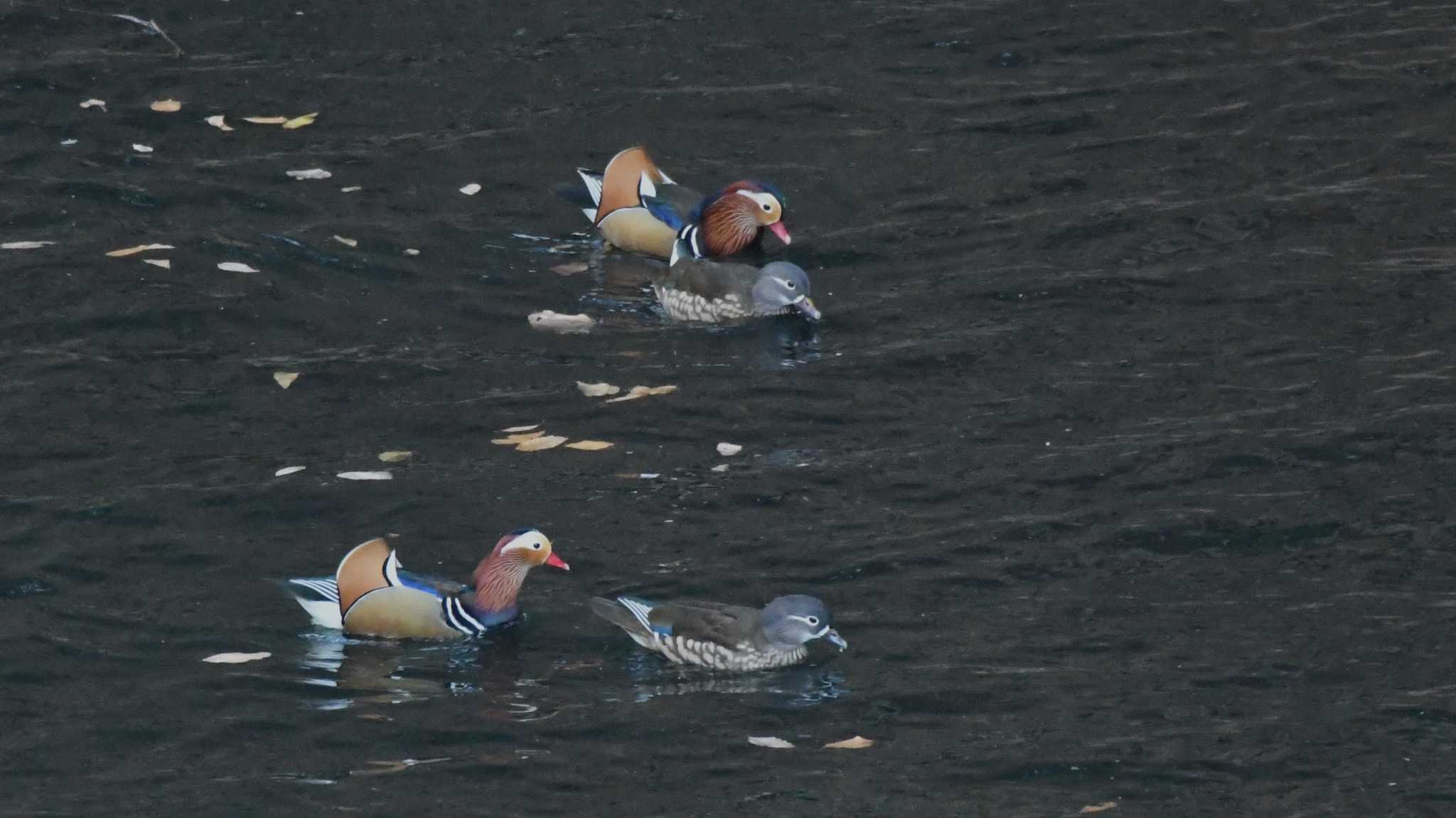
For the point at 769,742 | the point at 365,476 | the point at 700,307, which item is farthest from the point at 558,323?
the point at 769,742

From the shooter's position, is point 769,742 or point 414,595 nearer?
point 769,742

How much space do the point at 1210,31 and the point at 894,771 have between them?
35.8 ft

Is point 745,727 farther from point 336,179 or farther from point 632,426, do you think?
point 336,179

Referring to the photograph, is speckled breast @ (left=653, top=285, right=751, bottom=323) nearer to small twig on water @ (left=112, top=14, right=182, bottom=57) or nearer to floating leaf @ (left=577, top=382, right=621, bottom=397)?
floating leaf @ (left=577, top=382, right=621, bottom=397)

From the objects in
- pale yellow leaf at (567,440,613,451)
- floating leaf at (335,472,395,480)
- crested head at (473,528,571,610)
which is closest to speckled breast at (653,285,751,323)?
pale yellow leaf at (567,440,613,451)

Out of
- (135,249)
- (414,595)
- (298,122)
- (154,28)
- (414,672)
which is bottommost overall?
(414,672)

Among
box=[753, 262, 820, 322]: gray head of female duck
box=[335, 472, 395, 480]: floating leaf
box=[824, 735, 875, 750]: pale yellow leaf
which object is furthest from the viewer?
box=[753, 262, 820, 322]: gray head of female duck

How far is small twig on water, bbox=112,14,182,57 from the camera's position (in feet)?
56.1

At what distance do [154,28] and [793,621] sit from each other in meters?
11.1

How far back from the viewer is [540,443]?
10844mm

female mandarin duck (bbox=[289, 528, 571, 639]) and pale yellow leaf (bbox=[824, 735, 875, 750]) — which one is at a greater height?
female mandarin duck (bbox=[289, 528, 571, 639])

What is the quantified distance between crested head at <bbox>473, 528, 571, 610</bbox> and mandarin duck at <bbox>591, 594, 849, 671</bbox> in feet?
1.61

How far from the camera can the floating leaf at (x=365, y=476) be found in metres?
10.3

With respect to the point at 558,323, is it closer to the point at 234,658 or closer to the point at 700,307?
the point at 700,307
